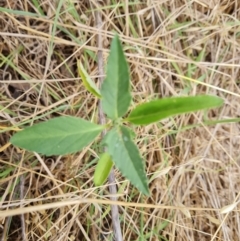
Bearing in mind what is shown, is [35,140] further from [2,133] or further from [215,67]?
[215,67]

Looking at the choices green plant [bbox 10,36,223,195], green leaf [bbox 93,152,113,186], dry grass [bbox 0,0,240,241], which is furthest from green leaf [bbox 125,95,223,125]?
dry grass [bbox 0,0,240,241]

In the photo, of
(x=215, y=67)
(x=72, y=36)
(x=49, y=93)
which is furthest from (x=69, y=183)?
(x=215, y=67)

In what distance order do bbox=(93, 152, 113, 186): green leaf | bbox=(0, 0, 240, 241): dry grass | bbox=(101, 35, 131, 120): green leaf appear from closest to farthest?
bbox=(101, 35, 131, 120): green leaf
bbox=(93, 152, 113, 186): green leaf
bbox=(0, 0, 240, 241): dry grass

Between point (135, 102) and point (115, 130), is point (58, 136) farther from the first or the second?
point (135, 102)

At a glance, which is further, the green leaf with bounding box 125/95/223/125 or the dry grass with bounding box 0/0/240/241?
the dry grass with bounding box 0/0/240/241

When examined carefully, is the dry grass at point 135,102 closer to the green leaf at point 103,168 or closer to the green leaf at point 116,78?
the green leaf at point 103,168

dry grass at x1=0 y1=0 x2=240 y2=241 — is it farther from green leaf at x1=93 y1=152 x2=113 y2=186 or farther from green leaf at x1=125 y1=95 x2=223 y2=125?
green leaf at x1=125 y1=95 x2=223 y2=125

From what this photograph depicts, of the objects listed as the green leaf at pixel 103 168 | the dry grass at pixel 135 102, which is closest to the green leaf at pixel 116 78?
the green leaf at pixel 103 168
